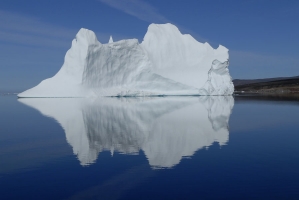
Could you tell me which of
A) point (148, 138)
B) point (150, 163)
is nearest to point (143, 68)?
point (148, 138)

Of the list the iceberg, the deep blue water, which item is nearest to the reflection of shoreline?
the deep blue water

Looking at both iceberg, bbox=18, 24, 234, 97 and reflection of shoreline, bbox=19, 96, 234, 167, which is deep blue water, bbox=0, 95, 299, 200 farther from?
iceberg, bbox=18, 24, 234, 97

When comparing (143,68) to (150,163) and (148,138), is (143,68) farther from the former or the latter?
(150,163)

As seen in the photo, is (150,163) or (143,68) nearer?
(150,163)

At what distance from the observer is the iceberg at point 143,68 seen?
99.8 ft

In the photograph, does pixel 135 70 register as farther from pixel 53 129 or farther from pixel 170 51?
pixel 53 129

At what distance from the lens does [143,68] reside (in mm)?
31016

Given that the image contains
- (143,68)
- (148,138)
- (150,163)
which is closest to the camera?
(150,163)

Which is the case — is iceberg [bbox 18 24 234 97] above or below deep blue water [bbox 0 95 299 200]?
above

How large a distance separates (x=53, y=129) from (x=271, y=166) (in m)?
7.52

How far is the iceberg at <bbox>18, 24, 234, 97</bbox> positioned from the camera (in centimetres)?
3042

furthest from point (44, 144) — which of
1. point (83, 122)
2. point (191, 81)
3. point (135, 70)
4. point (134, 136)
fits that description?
point (191, 81)

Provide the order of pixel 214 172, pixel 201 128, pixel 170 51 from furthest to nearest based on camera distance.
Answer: pixel 170 51, pixel 201 128, pixel 214 172

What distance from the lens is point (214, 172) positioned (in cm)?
580
